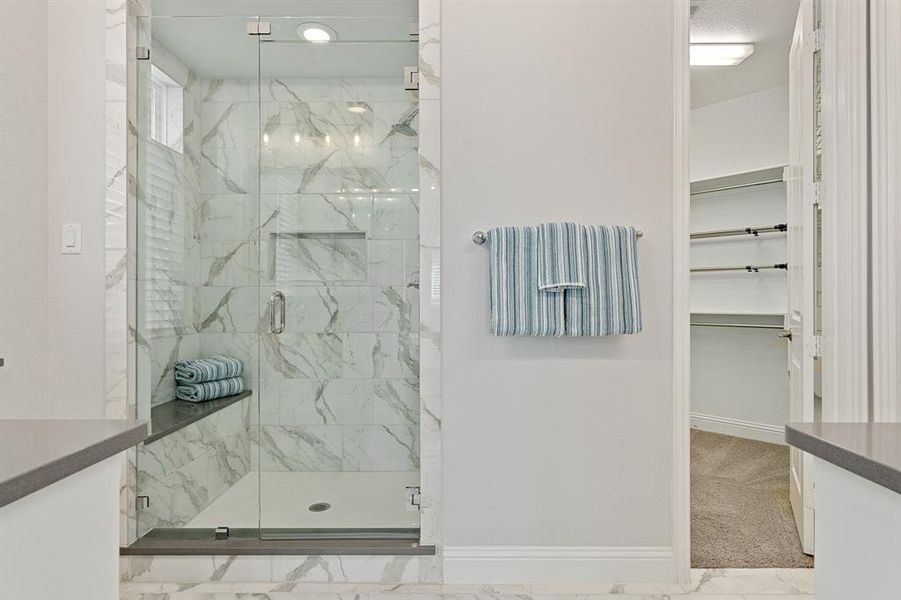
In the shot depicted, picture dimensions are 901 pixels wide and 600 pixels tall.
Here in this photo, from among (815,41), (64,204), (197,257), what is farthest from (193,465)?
(815,41)

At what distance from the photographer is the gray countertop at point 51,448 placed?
2.31ft

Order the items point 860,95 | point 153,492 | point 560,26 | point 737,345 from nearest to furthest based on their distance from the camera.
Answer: point 860,95, point 560,26, point 153,492, point 737,345

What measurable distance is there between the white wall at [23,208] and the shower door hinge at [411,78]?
1317 millimetres

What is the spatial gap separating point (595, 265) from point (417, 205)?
0.71 metres

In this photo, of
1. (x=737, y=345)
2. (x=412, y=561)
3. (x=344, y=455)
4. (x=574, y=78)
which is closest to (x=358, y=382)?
(x=344, y=455)

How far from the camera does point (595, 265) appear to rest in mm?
1947

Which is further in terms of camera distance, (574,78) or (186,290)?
(186,290)

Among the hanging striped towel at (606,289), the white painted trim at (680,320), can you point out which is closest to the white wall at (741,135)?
the white painted trim at (680,320)

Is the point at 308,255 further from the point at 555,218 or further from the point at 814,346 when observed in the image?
the point at 814,346

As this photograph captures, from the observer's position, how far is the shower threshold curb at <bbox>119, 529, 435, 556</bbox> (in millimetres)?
2023

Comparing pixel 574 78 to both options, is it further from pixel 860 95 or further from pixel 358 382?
pixel 358 382

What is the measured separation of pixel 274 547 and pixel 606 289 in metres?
1.54

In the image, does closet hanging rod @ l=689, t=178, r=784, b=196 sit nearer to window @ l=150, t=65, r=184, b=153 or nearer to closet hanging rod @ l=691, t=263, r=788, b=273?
closet hanging rod @ l=691, t=263, r=788, b=273

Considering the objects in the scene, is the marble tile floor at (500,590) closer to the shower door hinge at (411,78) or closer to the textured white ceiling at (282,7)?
the shower door hinge at (411,78)
